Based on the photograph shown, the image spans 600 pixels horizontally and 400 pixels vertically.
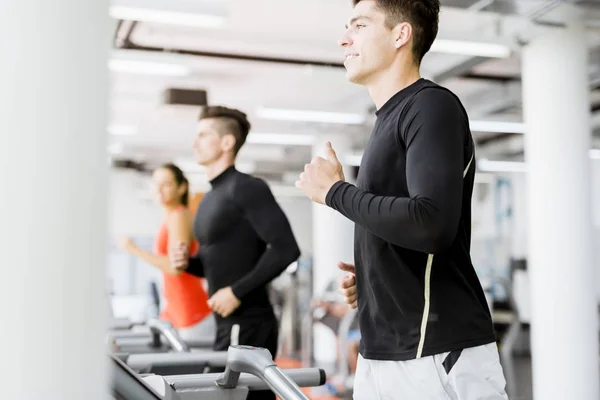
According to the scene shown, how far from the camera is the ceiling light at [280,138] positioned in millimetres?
10797

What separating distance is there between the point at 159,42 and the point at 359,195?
592cm

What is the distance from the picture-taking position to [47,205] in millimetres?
738

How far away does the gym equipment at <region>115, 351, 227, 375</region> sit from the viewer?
7.53ft

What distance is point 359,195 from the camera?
1.42m

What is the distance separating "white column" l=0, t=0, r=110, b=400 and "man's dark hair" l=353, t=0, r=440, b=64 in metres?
0.95

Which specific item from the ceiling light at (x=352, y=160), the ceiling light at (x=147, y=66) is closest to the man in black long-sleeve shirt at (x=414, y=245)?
the ceiling light at (x=147, y=66)

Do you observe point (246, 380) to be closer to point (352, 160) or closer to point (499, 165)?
point (352, 160)

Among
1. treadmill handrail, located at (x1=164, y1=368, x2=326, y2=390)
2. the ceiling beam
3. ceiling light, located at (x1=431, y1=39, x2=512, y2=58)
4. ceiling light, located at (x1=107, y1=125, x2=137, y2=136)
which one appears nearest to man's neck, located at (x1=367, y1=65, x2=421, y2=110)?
treadmill handrail, located at (x1=164, y1=368, x2=326, y2=390)

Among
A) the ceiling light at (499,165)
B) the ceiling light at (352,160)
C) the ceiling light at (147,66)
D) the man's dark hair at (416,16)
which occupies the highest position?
the ceiling light at (147,66)

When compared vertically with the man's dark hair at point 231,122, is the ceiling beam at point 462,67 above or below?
above

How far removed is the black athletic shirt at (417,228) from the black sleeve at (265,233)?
121 cm

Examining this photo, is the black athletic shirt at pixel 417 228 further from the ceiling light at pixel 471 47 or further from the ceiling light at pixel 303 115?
the ceiling light at pixel 303 115

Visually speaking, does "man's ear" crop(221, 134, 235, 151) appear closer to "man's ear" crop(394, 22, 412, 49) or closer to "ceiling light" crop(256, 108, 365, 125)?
"man's ear" crop(394, 22, 412, 49)

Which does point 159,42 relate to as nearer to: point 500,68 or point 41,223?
point 500,68
